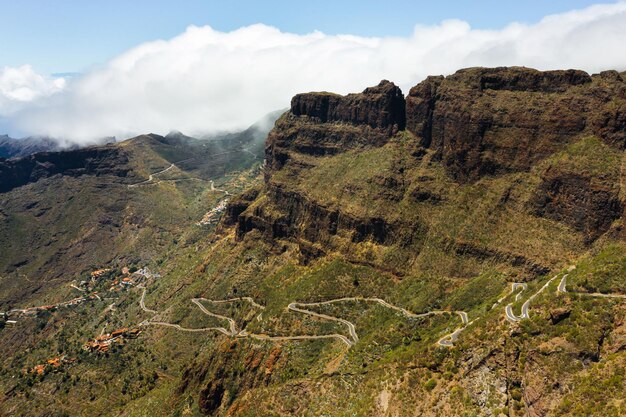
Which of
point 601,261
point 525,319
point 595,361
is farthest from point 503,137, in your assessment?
point 595,361

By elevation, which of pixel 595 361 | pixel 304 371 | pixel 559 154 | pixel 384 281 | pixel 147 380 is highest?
pixel 559 154

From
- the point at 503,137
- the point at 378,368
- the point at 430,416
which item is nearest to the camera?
the point at 430,416

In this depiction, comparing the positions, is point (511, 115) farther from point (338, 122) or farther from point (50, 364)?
point (50, 364)

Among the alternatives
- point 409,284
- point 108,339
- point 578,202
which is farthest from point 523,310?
point 108,339

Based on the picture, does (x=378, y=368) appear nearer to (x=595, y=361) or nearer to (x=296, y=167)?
(x=595, y=361)

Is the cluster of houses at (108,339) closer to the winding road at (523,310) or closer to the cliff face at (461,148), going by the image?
the cliff face at (461,148)
